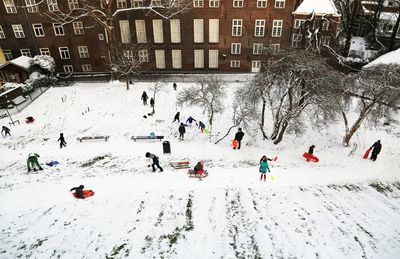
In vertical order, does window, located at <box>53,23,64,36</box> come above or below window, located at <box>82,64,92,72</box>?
above

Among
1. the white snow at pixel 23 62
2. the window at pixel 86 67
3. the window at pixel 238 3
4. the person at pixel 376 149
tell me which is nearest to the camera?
the person at pixel 376 149

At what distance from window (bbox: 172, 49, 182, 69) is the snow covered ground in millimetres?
14942

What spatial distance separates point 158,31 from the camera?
3441cm

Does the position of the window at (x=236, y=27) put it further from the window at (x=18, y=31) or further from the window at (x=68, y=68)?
the window at (x=18, y=31)

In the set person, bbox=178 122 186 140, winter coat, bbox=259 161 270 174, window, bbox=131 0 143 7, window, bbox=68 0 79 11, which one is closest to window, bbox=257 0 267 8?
window, bbox=131 0 143 7

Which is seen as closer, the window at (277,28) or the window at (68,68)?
the window at (277,28)

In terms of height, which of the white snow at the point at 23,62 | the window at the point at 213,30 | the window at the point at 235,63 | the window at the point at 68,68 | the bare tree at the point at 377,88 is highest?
the window at the point at 213,30

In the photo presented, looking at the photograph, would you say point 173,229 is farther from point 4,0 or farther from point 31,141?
point 4,0

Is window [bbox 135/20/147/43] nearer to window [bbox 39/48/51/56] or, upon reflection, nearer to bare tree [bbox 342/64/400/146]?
window [bbox 39/48/51/56]

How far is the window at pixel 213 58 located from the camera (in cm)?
3545

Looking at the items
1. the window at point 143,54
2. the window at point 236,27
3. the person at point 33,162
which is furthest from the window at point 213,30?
the person at point 33,162

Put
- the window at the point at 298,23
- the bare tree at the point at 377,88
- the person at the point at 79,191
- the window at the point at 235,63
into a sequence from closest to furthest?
the person at the point at 79,191 < the bare tree at the point at 377,88 < the window at the point at 298,23 < the window at the point at 235,63

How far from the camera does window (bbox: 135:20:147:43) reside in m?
33.8

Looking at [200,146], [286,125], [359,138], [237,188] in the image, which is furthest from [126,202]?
[359,138]
